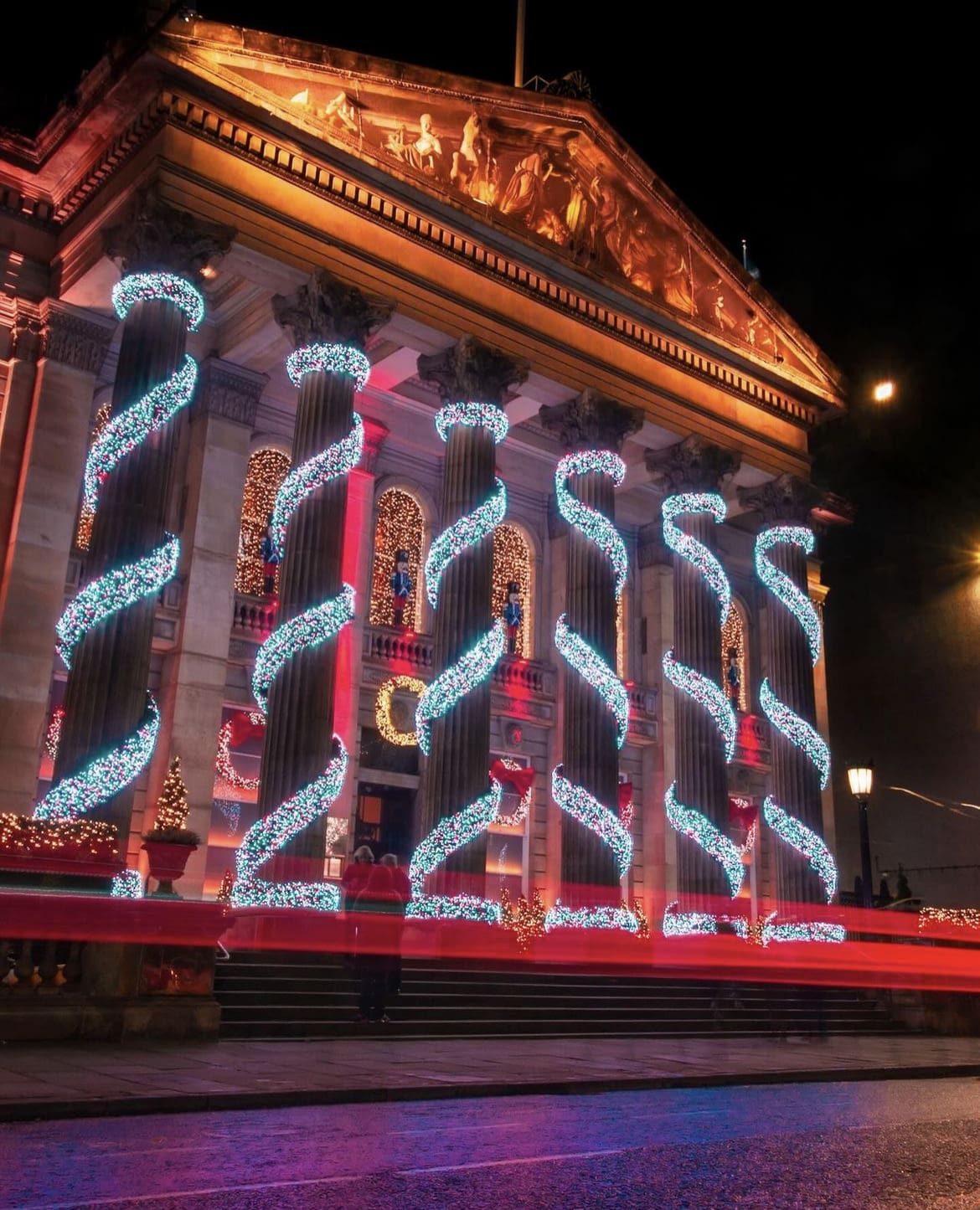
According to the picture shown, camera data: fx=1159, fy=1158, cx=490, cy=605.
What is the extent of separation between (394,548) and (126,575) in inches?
446

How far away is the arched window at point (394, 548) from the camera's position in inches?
1142

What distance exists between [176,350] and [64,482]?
4.34 m

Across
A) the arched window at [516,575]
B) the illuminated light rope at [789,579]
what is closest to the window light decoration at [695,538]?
the illuminated light rope at [789,579]

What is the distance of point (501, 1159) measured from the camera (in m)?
7.98

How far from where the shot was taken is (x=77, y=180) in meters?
22.7

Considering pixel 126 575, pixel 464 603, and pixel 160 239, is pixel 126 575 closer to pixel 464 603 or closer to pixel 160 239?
pixel 160 239

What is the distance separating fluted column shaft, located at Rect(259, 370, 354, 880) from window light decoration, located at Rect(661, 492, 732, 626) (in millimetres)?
9236

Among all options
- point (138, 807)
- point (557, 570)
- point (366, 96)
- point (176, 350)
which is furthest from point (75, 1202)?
point (557, 570)

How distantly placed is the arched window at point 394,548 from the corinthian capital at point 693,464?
626 centimetres

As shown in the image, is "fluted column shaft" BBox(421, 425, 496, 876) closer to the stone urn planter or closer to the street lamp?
the stone urn planter

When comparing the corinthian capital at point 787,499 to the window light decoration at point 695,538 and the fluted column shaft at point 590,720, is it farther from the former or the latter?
the fluted column shaft at point 590,720

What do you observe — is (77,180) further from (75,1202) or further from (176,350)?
(75,1202)

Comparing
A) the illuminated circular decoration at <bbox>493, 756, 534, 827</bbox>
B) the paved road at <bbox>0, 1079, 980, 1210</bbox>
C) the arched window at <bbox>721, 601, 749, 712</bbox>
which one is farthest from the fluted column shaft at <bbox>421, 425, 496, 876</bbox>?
the arched window at <bbox>721, 601, 749, 712</bbox>

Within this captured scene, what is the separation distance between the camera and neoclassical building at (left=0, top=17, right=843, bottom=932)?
20391 mm
